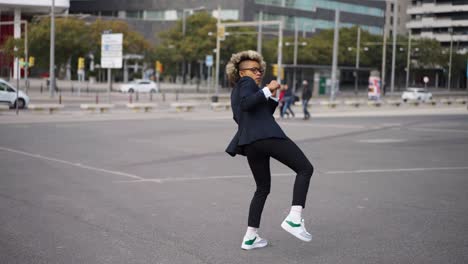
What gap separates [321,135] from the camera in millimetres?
20094

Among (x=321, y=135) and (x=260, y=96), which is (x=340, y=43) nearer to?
(x=321, y=135)

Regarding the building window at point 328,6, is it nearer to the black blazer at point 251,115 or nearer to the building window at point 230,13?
the building window at point 230,13

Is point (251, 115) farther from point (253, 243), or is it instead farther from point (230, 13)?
point (230, 13)

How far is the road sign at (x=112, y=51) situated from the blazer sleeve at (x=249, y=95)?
101 feet

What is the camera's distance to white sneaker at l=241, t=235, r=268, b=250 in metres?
6.00

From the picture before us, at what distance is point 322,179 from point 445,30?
119343 mm

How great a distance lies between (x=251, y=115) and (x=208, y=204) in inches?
105

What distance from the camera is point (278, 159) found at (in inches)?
233

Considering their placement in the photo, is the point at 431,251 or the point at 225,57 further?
the point at 225,57

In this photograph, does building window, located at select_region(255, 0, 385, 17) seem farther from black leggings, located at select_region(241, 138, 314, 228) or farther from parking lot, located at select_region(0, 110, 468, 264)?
black leggings, located at select_region(241, 138, 314, 228)

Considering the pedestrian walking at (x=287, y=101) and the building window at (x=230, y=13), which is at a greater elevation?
the building window at (x=230, y=13)

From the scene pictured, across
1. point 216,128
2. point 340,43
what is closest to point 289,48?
point 340,43

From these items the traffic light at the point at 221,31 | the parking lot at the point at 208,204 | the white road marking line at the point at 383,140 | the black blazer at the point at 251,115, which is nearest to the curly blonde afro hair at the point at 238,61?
the black blazer at the point at 251,115

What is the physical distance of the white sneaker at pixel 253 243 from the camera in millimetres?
5996
